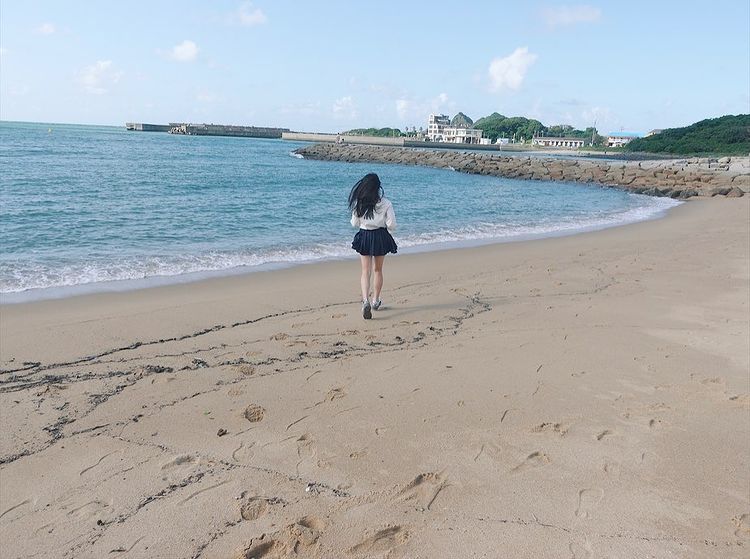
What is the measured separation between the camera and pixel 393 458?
127 inches

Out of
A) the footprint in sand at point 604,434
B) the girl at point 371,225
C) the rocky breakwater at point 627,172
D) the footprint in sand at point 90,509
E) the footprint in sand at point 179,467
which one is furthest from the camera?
the rocky breakwater at point 627,172

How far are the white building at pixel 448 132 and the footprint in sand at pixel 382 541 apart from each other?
123934 millimetres

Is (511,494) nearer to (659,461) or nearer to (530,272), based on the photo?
(659,461)

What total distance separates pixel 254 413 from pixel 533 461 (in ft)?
6.35

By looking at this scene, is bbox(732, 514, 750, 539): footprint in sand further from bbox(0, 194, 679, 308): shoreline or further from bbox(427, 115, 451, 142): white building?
bbox(427, 115, 451, 142): white building

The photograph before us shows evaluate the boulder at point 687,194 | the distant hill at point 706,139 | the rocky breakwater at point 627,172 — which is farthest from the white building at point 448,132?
the boulder at point 687,194

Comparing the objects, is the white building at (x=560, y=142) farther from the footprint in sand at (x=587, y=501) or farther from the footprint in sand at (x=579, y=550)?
the footprint in sand at (x=579, y=550)

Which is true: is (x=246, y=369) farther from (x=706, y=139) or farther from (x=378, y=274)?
(x=706, y=139)

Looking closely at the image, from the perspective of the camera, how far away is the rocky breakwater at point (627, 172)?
91.5ft

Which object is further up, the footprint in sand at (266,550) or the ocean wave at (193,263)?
the ocean wave at (193,263)

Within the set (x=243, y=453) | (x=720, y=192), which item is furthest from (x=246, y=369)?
(x=720, y=192)

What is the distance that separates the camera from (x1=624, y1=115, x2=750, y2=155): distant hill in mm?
80750

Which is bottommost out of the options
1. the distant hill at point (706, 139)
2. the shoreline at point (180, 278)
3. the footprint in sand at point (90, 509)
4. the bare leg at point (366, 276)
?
the footprint in sand at point (90, 509)

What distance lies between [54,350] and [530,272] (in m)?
7.05
